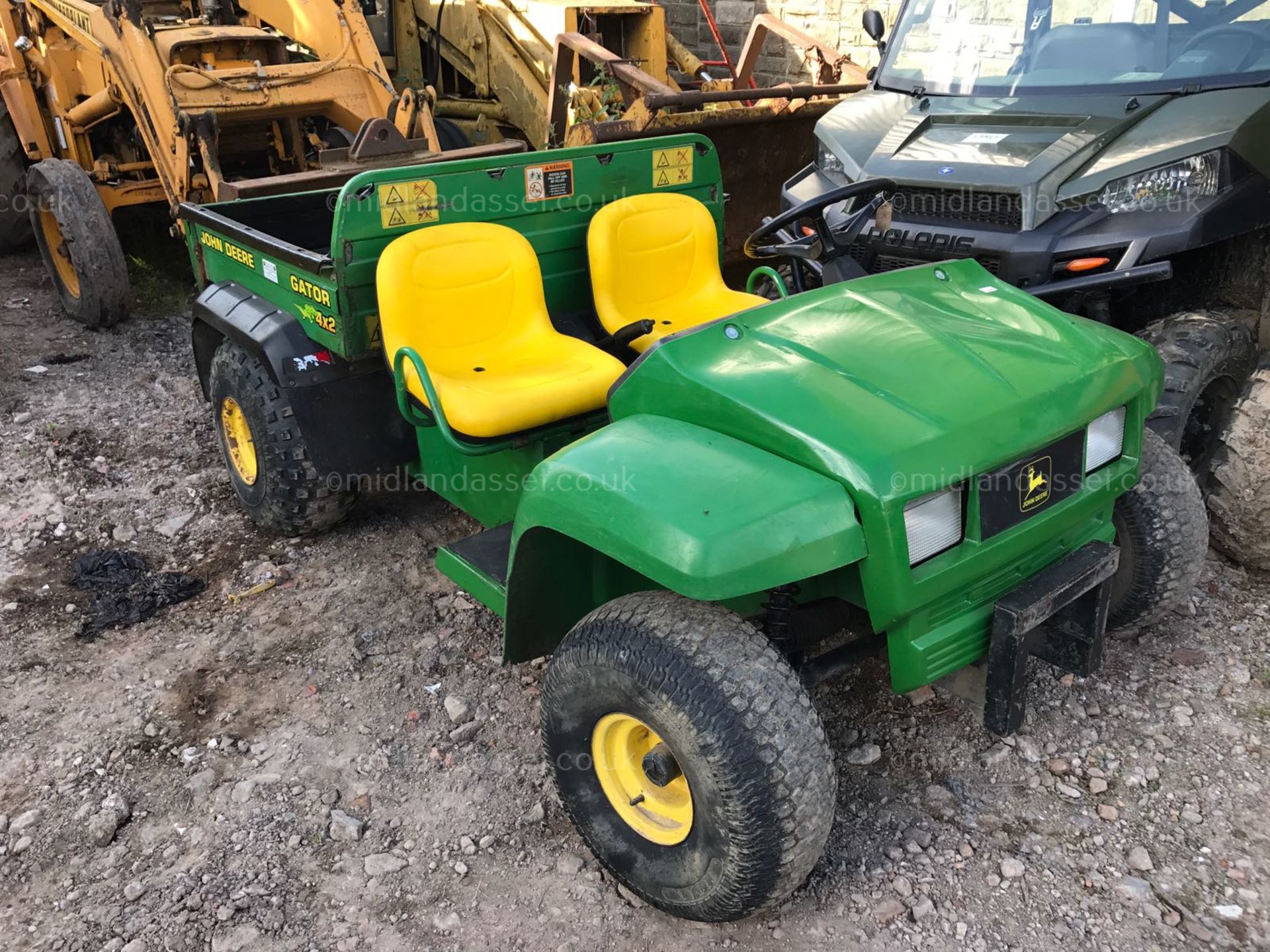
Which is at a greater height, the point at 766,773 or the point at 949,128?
the point at 949,128

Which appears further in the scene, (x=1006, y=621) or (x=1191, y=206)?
(x=1191, y=206)

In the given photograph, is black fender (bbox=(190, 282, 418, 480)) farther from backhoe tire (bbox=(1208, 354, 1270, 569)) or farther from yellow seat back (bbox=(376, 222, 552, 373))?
backhoe tire (bbox=(1208, 354, 1270, 569))

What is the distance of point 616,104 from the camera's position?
235 inches

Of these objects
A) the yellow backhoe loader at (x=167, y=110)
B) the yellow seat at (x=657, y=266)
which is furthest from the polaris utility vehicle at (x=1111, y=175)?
the yellow backhoe loader at (x=167, y=110)

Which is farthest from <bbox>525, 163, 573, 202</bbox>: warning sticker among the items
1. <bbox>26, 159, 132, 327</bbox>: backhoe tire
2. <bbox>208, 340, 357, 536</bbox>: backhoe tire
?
<bbox>26, 159, 132, 327</bbox>: backhoe tire

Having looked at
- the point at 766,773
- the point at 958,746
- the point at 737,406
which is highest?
the point at 737,406

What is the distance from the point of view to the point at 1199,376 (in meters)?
3.51

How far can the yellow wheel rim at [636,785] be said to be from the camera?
2332 millimetres

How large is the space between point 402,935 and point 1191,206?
3292mm

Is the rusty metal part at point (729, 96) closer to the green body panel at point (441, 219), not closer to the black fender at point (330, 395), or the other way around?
the green body panel at point (441, 219)

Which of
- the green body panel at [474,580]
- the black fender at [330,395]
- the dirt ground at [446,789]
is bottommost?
the dirt ground at [446,789]

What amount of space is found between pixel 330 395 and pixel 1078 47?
125 inches

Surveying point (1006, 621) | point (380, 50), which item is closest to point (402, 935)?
point (1006, 621)

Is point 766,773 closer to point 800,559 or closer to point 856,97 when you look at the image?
point 800,559
